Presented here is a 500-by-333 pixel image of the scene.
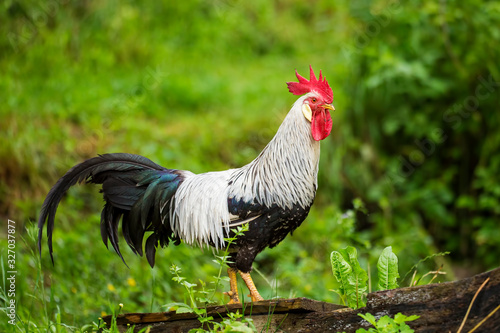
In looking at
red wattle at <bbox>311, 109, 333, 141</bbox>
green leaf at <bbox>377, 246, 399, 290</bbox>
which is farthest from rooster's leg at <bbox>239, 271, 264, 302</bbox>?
red wattle at <bbox>311, 109, 333, 141</bbox>

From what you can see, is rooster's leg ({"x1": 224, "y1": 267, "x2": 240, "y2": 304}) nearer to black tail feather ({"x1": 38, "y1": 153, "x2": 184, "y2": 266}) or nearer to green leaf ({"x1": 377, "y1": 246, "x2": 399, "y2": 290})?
black tail feather ({"x1": 38, "y1": 153, "x2": 184, "y2": 266})

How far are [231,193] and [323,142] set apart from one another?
4136 mm

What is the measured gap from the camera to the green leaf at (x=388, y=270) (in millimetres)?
3154

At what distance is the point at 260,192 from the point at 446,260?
453 centimetres

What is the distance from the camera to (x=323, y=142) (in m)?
7.19

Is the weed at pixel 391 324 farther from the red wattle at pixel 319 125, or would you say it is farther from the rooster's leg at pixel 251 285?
the red wattle at pixel 319 125

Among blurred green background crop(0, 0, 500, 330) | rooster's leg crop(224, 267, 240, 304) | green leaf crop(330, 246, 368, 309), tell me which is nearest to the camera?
green leaf crop(330, 246, 368, 309)

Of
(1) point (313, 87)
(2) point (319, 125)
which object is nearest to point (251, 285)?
(2) point (319, 125)

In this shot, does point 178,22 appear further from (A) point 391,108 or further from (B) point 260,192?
(B) point 260,192

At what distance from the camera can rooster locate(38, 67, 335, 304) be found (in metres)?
3.12

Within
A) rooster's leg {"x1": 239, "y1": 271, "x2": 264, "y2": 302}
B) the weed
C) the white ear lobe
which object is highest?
the white ear lobe

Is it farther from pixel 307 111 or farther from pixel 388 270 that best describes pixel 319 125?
pixel 388 270

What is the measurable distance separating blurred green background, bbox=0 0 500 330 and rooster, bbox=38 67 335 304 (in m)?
1.78

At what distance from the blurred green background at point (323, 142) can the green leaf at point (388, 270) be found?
2.02 meters
